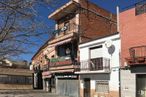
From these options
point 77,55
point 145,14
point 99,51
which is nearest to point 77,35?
point 77,55

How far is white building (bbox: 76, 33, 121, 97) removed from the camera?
73.9 ft

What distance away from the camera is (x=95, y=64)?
81.1ft

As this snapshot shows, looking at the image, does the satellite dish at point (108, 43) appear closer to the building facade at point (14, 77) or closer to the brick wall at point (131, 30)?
the brick wall at point (131, 30)

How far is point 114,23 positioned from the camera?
3234 cm

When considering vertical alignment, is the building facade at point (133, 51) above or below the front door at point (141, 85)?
above

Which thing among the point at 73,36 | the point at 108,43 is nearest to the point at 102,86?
the point at 108,43

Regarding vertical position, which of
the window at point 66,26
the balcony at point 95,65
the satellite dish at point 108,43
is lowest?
the balcony at point 95,65

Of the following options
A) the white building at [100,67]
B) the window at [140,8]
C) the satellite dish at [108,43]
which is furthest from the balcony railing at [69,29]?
the window at [140,8]

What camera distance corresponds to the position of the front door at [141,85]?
1941cm

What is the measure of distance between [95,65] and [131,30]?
532cm

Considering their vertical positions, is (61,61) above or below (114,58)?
below

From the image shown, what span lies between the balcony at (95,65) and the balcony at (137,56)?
317cm

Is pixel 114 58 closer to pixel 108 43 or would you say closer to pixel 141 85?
pixel 108 43

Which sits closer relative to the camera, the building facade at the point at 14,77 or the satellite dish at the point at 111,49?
the satellite dish at the point at 111,49
